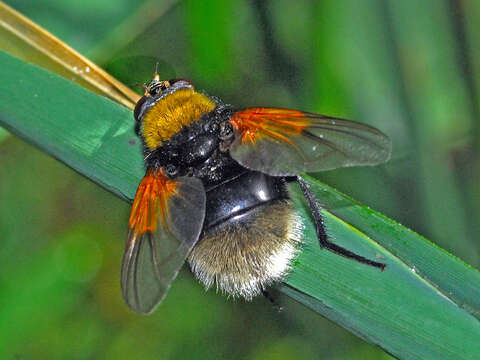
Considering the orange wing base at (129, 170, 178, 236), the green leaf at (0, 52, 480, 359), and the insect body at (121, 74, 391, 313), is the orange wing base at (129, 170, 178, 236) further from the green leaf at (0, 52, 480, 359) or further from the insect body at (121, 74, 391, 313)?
the green leaf at (0, 52, 480, 359)

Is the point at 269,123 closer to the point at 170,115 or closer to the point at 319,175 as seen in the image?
the point at 170,115

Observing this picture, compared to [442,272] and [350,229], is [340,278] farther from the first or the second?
[442,272]

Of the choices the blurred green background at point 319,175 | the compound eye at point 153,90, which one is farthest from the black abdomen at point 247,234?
the blurred green background at point 319,175

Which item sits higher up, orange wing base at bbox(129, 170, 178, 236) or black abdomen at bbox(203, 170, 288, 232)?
black abdomen at bbox(203, 170, 288, 232)

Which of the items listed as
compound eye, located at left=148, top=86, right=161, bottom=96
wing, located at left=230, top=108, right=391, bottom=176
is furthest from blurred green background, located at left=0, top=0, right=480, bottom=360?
wing, located at left=230, top=108, right=391, bottom=176

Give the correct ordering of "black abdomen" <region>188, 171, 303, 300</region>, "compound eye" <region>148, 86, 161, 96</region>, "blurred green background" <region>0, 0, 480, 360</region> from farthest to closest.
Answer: "blurred green background" <region>0, 0, 480, 360</region>, "compound eye" <region>148, 86, 161, 96</region>, "black abdomen" <region>188, 171, 303, 300</region>

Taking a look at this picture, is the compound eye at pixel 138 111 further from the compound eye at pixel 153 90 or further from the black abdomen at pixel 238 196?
the black abdomen at pixel 238 196

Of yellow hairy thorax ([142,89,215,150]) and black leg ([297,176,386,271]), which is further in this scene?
yellow hairy thorax ([142,89,215,150])
